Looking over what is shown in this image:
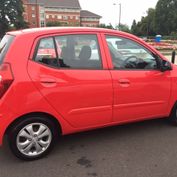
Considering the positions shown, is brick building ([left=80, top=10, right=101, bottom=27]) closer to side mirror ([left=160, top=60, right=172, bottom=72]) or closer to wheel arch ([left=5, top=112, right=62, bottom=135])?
side mirror ([left=160, top=60, right=172, bottom=72])

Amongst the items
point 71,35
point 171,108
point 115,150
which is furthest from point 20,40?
point 171,108

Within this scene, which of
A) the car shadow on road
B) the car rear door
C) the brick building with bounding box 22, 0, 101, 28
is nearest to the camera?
the car rear door

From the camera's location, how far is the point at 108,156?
361cm

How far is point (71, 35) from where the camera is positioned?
359cm

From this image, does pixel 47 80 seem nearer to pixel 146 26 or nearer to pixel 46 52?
pixel 46 52

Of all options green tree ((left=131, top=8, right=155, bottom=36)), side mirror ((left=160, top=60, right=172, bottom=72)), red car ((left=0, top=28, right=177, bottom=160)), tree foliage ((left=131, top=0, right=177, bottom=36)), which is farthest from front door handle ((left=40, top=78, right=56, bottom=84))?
green tree ((left=131, top=8, right=155, bottom=36))

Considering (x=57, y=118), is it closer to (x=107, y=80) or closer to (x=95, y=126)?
(x=95, y=126)

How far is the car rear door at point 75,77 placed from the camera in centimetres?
334

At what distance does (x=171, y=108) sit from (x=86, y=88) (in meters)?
1.75

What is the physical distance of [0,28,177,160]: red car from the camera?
3.22 metres

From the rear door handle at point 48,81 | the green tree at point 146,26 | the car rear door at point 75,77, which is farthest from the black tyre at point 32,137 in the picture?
the green tree at point 146,26

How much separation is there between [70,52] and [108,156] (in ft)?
4.98

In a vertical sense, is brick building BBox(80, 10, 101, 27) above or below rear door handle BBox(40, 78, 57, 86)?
above

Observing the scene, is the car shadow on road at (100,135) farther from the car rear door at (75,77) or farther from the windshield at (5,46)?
the windshield at (5,46)
